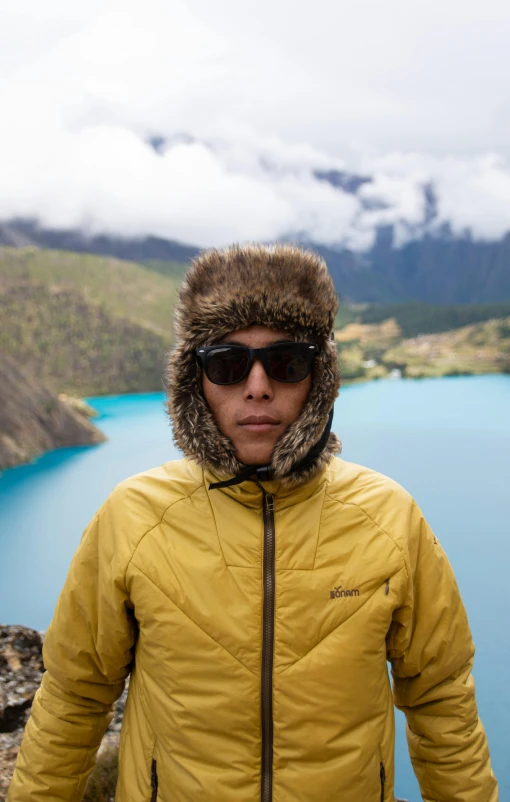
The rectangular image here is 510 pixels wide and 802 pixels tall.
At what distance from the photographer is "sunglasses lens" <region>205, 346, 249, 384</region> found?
1.67 metres

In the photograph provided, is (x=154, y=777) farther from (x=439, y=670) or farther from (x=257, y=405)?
(x=257, y=405)

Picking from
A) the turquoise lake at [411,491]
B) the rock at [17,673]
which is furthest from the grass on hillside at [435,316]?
the rock at [17,673]

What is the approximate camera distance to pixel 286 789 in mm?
1554

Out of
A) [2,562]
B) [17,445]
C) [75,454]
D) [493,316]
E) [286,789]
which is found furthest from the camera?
[493,316]

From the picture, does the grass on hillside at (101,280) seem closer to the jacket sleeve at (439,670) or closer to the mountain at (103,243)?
the mountain at (103,243)

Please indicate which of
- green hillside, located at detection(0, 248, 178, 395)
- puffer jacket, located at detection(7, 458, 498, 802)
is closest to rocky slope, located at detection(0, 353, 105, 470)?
green hillside, located at detection(0, 248, 178, 395)

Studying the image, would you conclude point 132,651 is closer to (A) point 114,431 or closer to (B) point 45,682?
(B) point 45,682

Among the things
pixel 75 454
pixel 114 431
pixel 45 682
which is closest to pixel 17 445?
pixel 75 454

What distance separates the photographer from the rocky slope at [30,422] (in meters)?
29.8

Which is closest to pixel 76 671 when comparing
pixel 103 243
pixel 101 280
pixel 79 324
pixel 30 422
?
pixel 30 422

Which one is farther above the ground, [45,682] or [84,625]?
[84,625]

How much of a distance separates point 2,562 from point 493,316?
331ft

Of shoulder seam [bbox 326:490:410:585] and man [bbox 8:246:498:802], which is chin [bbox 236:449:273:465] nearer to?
man [bbox 8:246:498:802]

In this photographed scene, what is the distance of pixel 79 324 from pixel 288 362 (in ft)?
269
